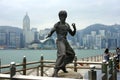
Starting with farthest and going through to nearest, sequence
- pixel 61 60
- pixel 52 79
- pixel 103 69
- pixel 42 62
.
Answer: pixel 42 62 < pixel 61 60 < pixel 103 69 < pixel 52 79

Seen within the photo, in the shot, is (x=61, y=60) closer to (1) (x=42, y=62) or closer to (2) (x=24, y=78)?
(1) (x=42, y=62)

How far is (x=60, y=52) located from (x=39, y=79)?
6.04m

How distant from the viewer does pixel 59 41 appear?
1033 centimetres

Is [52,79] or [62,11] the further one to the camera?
[62,11]

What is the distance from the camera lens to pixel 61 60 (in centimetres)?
1018

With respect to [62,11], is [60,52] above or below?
below

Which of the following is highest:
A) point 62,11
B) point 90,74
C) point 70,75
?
point 62,11


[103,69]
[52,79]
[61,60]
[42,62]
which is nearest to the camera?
[52,79]

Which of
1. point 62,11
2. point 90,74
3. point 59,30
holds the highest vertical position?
point 62,11

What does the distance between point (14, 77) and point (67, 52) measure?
6230mm

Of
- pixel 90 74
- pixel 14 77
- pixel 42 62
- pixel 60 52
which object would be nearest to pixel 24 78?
pixel 14 77

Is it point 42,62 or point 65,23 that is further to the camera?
point 42,62

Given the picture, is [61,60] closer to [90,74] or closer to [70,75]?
[70,75]

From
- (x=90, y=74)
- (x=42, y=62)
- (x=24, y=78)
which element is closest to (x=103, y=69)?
(x=90, y=74)
